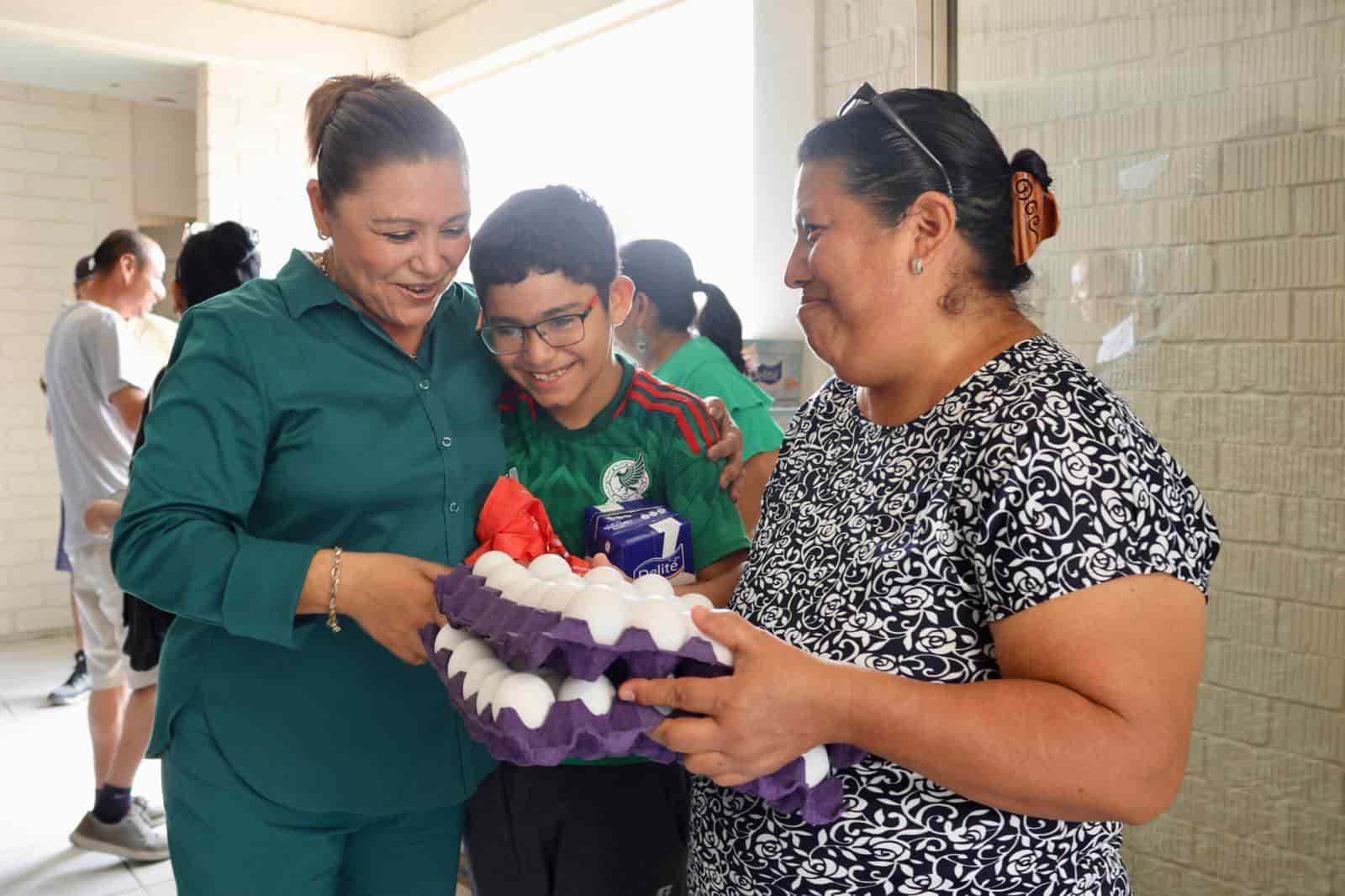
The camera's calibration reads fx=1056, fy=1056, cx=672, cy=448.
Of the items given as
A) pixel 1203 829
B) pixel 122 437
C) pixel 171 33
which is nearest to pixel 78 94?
pixel 171 33

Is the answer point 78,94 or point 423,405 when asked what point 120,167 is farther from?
point 423,405

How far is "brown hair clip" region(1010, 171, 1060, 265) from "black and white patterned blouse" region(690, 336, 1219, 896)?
11cm

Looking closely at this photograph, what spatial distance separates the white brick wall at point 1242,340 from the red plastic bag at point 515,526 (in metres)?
1.28

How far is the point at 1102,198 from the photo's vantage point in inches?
82.0

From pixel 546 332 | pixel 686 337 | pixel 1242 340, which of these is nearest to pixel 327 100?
pixel 546 332

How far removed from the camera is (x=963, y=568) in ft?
3.14

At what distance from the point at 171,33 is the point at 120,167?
1.42m

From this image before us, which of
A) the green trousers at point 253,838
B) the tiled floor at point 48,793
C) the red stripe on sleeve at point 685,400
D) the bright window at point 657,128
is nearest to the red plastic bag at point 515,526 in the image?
the red stripe on sleeve at point 685,400

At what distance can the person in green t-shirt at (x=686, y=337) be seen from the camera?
2.81 meters

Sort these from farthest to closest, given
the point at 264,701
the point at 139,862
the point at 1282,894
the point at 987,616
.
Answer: the point at 139,862
the point at 1282,894
the point at 264,701
the point at 987,616

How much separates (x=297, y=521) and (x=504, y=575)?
46cm

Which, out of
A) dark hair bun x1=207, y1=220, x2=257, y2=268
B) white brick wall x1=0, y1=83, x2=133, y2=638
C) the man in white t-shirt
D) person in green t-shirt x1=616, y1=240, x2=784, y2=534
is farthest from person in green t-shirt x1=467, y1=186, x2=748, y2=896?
white brick wall x1=0, y1=83, x2=133, y2=638

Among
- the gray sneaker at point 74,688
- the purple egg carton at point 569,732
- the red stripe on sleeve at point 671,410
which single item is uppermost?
the red stripe on sleeve at point 671,410

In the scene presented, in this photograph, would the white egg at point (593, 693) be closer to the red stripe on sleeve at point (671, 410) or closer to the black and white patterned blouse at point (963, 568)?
the black and white patterned blouse at point (963, 568)
